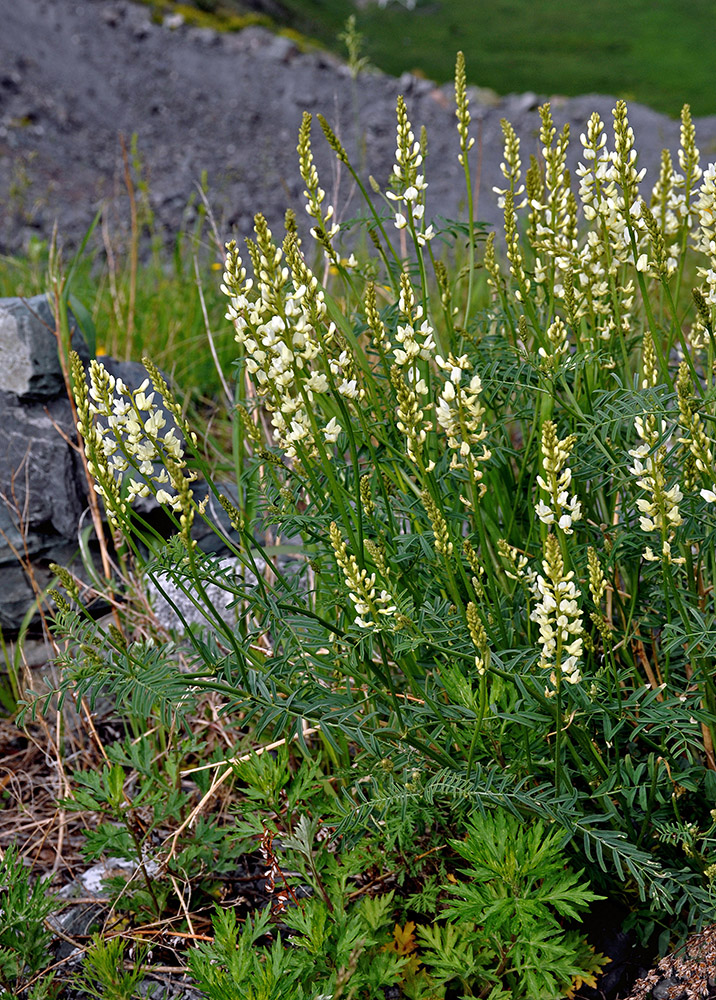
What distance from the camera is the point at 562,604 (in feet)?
4.65

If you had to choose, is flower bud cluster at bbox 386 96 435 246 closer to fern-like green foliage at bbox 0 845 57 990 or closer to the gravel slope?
fern-like green foliage at bbox 0 845 57 990

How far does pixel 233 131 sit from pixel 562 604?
12946 mm

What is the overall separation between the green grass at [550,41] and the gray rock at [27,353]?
1486 centimetres

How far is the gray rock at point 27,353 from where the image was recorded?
11.3 feet

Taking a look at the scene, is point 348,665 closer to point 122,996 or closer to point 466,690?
point 466,690

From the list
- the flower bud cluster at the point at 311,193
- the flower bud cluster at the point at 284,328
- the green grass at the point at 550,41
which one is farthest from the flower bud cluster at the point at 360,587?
the green grass at the point at 550,41

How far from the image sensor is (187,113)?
13227mm

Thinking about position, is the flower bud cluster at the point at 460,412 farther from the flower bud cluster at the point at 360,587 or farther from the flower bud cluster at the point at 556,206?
the flower bud cluster at the point at 556,206

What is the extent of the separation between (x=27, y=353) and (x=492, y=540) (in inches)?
87.6

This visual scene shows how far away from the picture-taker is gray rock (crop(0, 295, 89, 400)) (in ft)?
11.3

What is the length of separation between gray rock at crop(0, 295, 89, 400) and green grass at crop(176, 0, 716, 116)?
14.9m

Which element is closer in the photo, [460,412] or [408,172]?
[460,412]

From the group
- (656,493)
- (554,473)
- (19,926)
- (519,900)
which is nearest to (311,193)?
(554,473)

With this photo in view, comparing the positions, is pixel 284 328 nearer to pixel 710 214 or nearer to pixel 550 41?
pixel 710 214
